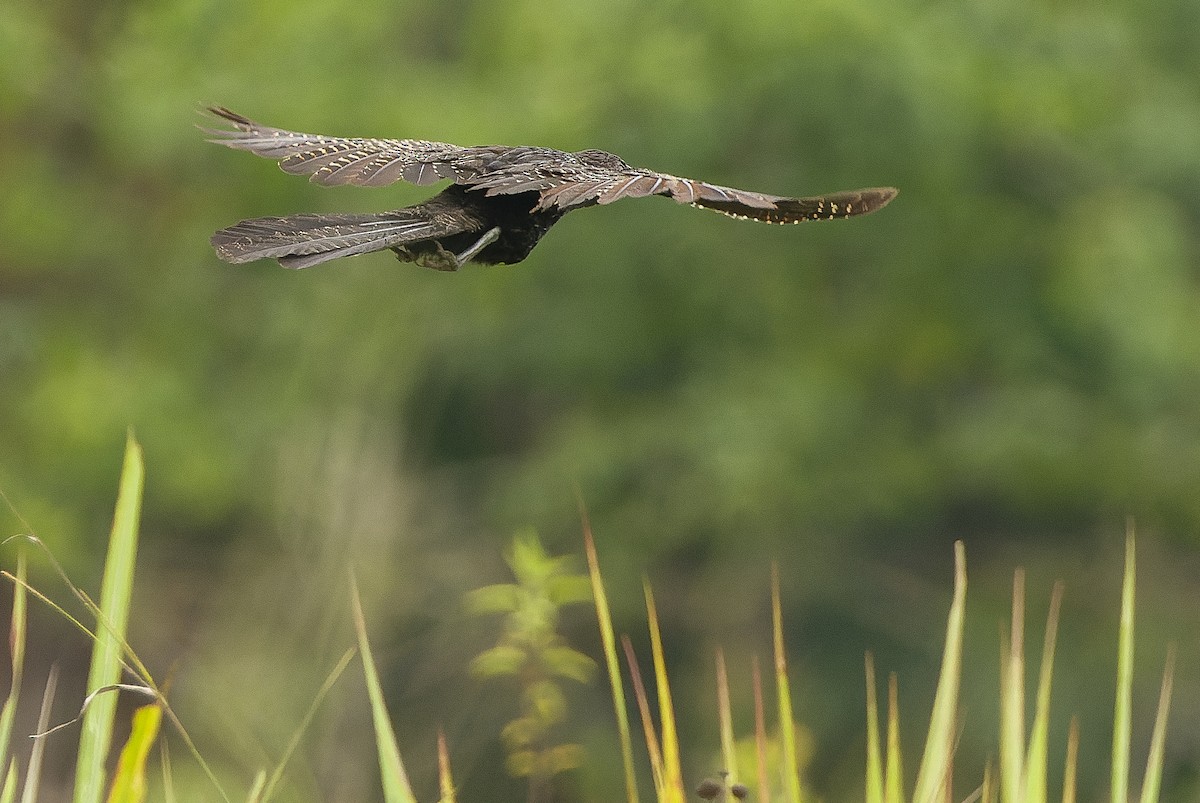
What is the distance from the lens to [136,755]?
2.47 m

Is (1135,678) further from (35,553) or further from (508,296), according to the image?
(35,553)

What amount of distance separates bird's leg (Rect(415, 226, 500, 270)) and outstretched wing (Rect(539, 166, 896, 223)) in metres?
0.24

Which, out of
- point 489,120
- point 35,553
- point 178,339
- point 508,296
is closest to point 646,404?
point 508,296

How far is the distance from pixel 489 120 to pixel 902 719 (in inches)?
225

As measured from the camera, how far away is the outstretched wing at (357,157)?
3.43 meters

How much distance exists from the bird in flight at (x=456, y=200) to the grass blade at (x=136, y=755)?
2.61 ft

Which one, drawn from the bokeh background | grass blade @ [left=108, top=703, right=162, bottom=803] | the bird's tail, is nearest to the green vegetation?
grass blade @ [left=108, top=703, right=162, bottom=803]

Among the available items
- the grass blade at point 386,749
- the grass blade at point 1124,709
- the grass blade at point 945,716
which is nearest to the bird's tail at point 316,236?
the grass blade at point 386,749

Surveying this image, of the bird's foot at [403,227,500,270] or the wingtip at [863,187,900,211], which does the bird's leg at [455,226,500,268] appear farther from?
the wingtip at [863,187,900,211]

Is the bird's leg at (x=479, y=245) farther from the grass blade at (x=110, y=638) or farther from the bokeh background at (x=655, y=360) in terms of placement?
the bokeh background at (x=655, y=360)

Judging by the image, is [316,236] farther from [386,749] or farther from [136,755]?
[136,755]

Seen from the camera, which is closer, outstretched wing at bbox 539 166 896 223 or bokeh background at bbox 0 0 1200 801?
outstretched wing at bbox 539 166 896 223

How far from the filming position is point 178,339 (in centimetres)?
1457

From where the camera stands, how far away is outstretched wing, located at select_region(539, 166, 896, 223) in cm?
310
